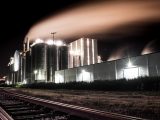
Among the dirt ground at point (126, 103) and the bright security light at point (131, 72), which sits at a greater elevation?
the bright security light at point (131, 72)

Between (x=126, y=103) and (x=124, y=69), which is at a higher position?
(x=124, y=69)

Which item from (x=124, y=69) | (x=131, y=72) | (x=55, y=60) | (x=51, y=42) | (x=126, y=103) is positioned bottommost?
(x=126, y=103)

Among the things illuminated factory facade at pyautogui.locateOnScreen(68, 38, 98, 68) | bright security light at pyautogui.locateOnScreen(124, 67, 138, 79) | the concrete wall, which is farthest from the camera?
illuminated factory facade at pyautogui.locateOnScreen(68, 38, 98, 68)

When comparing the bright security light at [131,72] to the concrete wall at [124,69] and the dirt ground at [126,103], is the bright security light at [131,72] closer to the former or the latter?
the concrete wall at [124,69]

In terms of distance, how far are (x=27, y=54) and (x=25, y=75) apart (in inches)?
496

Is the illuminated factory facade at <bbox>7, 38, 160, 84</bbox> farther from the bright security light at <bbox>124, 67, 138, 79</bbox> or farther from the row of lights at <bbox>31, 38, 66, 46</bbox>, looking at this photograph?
the bright security light at <bbox>124, 67, 138, 79</bbox>

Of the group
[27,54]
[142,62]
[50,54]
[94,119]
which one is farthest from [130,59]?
[27,54]

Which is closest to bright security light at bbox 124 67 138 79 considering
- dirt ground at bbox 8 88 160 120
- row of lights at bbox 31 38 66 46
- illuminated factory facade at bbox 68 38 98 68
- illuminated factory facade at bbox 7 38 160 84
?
illuminated factory facade at bbox 7 38 160 84

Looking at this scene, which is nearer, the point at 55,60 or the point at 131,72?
the point at 131,72

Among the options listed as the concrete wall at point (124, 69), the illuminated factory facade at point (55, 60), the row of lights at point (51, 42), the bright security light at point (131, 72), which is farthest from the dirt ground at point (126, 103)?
the row of lights at point (51, 42)

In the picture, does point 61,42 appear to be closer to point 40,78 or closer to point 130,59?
point 40,78

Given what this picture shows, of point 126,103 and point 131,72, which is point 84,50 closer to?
point 131,72

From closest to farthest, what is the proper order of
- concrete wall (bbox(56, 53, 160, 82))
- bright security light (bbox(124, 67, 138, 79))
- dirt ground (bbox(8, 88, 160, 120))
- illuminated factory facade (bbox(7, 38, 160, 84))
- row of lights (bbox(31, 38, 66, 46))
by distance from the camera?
1. dirt ground (bbox(8, 88, 160, 120))
2. concrete wall (bbox(56, 53, 160, 82))
3. bright security light (bbox(124, 67, 138, 79))
4. illuminated factory facade (bbox(7, 38, 160, 84))
5. row of lights (bbox(31, 38, 66, 46))

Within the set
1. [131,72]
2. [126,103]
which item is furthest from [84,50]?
[126,103]
